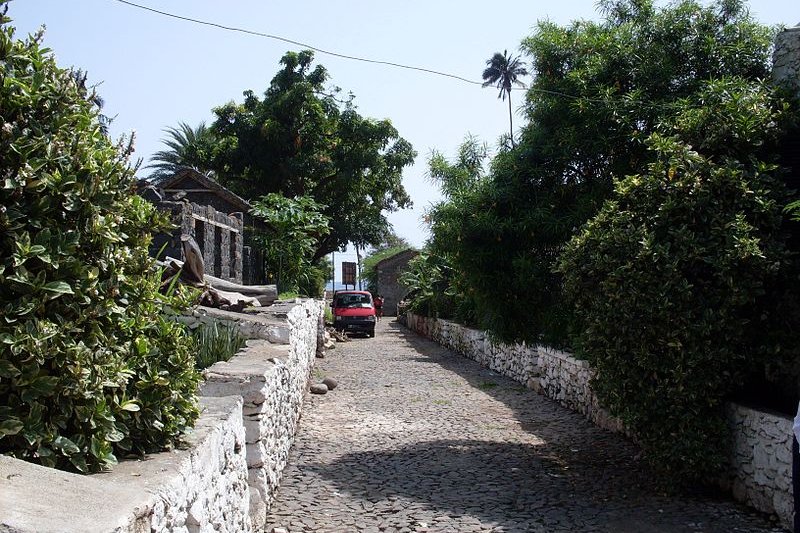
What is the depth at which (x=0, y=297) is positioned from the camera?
116 inches

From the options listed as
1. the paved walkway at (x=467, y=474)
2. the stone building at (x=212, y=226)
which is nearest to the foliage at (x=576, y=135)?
the paved walkway at (x=467, y=474)

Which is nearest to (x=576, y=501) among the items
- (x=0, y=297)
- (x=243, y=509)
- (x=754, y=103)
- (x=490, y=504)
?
(x=490, y=504)

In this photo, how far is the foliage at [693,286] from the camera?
22.2ft

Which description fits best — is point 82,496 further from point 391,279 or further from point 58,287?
point 391,279

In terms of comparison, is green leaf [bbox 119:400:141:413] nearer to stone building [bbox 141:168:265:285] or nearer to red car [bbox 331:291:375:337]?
stone building [bbox 141:168:265:285]

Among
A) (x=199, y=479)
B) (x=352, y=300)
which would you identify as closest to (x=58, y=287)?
(x=199, y=479)

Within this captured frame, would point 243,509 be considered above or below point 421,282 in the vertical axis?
below

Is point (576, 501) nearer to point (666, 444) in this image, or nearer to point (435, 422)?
point (666, 444)

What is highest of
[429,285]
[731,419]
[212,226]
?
[212,226]

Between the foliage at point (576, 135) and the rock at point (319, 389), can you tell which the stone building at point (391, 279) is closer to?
the rock at point (319, 389)

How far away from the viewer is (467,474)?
322 inches

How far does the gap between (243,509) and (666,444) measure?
3.92 m

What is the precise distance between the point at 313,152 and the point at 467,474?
1174 inches

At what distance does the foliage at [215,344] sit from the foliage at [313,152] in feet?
88.1
